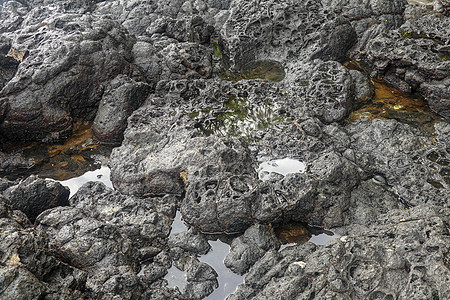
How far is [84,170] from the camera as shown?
5344mm

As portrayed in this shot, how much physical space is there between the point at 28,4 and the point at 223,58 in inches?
230

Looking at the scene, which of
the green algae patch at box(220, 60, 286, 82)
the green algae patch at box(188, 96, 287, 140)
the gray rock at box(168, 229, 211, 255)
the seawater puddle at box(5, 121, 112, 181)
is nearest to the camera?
the gray rock at box(168, 229, 211, 255)

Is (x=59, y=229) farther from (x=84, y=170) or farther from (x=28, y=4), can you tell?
(x=28, y=4)

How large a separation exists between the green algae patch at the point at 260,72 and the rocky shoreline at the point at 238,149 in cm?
4

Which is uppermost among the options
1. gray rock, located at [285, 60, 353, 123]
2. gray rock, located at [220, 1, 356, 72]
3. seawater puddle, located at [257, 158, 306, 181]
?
gray rock, located at [220, 1, 356, 72]

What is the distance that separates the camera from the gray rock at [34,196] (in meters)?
4.16

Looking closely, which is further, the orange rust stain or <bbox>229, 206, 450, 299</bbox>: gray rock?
the orange rust stain

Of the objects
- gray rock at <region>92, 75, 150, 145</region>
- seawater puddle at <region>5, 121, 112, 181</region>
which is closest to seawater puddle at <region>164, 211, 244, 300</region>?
seawater puddle at <region>5, 121, 112, 181</region>

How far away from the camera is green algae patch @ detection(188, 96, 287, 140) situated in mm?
5575

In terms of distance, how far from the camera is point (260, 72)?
278 inches

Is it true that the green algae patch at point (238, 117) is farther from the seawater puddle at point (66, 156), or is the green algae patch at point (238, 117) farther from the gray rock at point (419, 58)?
the gray rock at point (419, 58)

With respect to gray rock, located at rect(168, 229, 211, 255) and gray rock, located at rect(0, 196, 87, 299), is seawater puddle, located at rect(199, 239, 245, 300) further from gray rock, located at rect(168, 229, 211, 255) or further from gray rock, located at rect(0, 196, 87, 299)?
gray rock, located at rect(0, 196, 87, 299)

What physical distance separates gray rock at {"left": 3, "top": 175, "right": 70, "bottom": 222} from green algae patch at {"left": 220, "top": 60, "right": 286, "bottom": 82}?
379 cm

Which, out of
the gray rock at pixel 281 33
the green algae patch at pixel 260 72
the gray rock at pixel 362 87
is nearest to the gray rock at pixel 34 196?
the green algae patch at pixel 260 72
